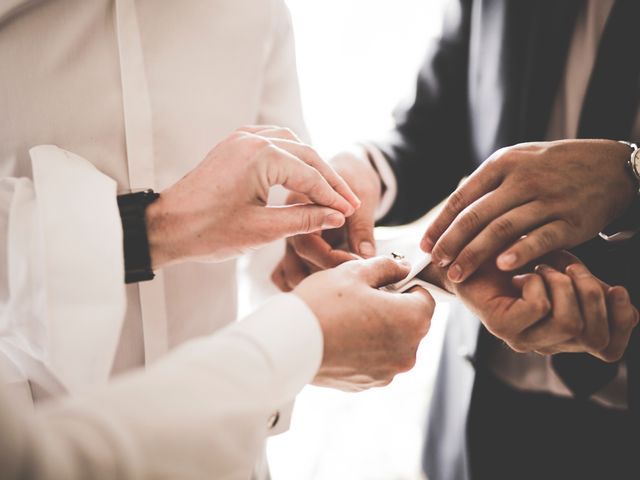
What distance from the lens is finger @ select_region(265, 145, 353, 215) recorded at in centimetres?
71

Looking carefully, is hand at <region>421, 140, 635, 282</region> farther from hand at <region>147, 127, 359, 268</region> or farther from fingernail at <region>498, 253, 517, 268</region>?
hand at <region>147, 127, 359, 268</region>

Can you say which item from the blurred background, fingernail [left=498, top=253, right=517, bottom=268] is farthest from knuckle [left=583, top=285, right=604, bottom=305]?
the blurred background

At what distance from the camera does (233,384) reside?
479 mm

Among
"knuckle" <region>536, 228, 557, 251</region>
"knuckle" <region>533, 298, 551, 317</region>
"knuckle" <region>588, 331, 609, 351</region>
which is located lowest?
"knuckle" <region>588, 331, 609, 351</region>

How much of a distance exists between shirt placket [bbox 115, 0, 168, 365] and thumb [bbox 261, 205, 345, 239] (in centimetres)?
25

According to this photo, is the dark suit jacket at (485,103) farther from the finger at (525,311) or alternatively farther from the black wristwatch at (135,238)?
the black wristwatch at (135,238)

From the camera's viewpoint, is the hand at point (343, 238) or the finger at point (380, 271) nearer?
the finger at point (380, 271)

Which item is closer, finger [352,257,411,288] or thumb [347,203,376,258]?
finger [352,257,411,288]

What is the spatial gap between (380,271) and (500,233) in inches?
8.4

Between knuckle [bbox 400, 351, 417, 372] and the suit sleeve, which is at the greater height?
the suit sleeve

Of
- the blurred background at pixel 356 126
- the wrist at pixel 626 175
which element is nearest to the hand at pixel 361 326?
the wrist at pixel 626 175

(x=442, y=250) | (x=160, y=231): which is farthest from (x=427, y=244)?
(x=160, y=231)

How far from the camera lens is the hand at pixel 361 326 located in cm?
64

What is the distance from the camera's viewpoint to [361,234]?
0.99m
